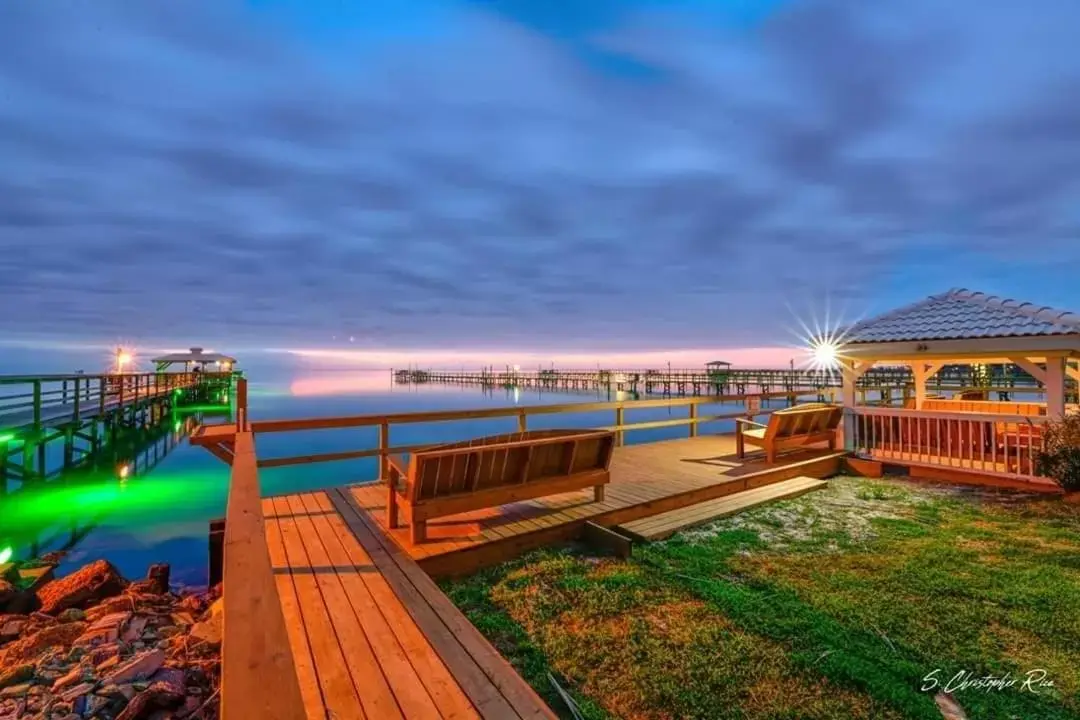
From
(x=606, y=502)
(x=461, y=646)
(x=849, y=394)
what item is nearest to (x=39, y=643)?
(x=461, y=646)

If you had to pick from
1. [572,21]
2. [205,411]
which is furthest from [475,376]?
[572,21]

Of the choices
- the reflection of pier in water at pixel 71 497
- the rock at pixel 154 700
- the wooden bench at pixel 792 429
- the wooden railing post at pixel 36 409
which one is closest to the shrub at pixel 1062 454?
the wooden bench at pixel 792 429

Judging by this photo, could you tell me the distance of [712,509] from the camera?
6.52 meters

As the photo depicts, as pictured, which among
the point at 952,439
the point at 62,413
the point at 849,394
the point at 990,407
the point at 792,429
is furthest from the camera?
the point at 62,413

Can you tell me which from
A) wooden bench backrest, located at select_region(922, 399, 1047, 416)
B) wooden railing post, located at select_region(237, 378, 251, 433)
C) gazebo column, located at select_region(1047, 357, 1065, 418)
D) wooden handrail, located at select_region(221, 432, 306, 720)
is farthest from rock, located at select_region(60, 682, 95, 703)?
wooden bench backrest, located at select_region(922, 399, 1047, 416)

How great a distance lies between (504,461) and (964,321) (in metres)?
8.72

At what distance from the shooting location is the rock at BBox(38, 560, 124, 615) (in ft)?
20.3

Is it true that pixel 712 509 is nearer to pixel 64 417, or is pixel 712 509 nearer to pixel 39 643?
pixel 39 643

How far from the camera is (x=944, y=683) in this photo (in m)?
3.12

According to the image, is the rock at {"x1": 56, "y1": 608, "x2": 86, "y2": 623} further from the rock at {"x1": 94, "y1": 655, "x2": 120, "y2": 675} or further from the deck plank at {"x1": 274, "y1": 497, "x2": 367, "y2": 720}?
the deck plank at {"x1": 274, "y1": 497, "x2": 367, "y2": 720}

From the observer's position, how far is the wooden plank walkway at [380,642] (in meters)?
2.55

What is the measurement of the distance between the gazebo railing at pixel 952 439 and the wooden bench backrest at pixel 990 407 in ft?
2.45

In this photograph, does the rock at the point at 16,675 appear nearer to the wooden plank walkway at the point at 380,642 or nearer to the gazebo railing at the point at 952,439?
the wooden plank walkway at the point at 380,642
